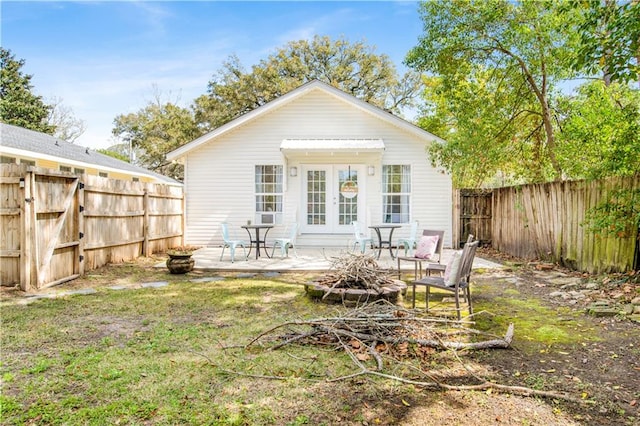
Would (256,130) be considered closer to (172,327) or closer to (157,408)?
(172,327)

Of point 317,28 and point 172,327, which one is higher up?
point 317,28

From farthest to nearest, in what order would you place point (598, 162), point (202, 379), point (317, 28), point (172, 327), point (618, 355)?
point (317, 28) → point (598, 162) → point (172, 327) → point (618, 355) → point (202, 379)

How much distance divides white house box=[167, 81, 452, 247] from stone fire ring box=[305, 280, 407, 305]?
619 cm

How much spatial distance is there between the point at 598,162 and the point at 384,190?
5.72 meters

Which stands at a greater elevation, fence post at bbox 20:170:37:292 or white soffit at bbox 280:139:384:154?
white soffit at bbox 280:139:384:154

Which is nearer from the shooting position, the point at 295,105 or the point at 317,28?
the point at 295,105

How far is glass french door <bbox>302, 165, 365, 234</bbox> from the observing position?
1198 cm

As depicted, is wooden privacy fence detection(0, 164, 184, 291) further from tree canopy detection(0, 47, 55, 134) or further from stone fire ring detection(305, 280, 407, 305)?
tree canopy detection(0, 47, 55, 134)

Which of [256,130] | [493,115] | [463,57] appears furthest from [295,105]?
[493,115]

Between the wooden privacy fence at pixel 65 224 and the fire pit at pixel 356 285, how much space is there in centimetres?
420

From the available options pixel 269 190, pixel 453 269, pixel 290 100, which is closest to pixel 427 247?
pixel 453 269

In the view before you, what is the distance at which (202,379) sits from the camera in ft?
9.73

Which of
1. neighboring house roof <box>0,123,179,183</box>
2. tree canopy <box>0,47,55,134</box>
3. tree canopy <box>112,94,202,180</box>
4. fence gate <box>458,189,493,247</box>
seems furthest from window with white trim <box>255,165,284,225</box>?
tree canopy <box>0,47,55,134</box>

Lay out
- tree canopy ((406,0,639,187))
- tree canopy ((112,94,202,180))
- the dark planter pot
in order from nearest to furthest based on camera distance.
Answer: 1. the dark planter pot
2. tree canopy ((406,0,639,187))
3. tree canopy ((112,94,202,180))
